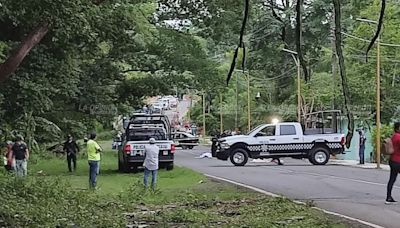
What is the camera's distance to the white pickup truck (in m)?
35.5

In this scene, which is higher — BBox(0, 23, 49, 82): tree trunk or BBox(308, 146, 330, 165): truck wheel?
BBox(0, 23, 49, 82): tree trunk

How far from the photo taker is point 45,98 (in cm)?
2559

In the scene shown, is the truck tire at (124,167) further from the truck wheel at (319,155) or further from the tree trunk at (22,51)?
the tree trunk at (22,51)

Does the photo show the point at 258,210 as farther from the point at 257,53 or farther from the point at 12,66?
the point at 257,53

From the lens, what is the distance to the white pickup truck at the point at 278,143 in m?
35.5

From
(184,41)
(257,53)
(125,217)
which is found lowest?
(125,217)

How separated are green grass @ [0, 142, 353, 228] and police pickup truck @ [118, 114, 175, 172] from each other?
866cm

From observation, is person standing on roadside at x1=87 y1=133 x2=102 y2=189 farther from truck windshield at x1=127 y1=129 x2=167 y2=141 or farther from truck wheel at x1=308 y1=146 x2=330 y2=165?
truck wheel at x1=308 y1=146 x2=330 y2=165

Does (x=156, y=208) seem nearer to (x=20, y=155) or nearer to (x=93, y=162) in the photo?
(x=93, y=162)

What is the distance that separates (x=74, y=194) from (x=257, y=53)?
12.0 m

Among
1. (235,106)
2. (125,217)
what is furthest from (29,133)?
(235,106)

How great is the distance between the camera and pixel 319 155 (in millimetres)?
36250

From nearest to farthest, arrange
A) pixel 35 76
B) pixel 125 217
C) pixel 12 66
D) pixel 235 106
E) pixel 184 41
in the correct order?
pixel 125 217 → pixel 12 66 → pixel 35 76 → pixel 184 41 → pixel 235 106

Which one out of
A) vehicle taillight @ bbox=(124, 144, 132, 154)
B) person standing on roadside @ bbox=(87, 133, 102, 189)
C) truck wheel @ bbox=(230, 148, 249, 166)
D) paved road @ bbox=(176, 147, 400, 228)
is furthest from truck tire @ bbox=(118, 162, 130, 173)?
person standing on roadside @ bbox=(87, 133, 102, 189)
